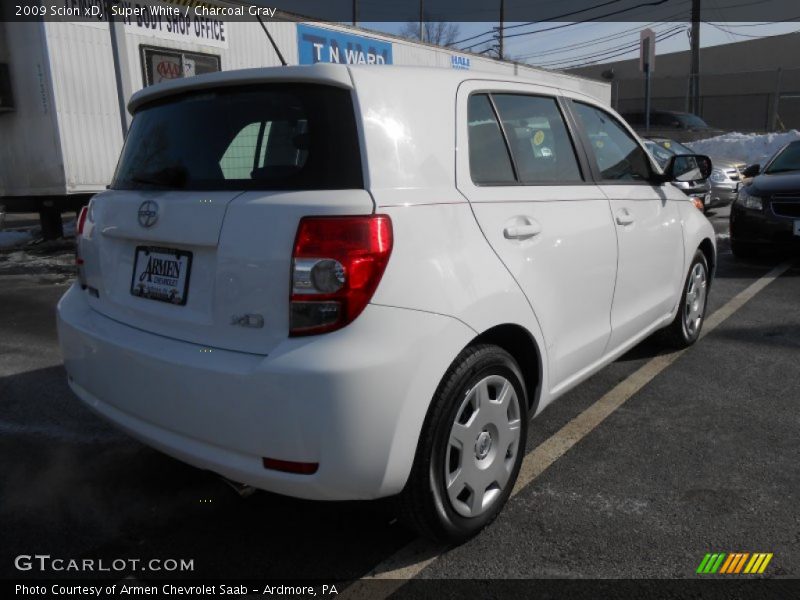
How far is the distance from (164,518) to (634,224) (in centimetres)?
268

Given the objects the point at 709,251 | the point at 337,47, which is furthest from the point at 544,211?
the point at 337,47

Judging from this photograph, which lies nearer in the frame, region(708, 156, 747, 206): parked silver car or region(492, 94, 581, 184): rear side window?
region(492, 94, 581, 184): rear side window

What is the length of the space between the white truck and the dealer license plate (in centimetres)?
674

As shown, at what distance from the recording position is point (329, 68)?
2.25 meters

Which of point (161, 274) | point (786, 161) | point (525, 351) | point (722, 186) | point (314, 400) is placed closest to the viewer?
point (314, 400)

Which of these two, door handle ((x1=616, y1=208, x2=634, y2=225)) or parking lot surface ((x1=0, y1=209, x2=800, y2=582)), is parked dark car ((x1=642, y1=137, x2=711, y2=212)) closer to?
door handle ((x1=616, y1=208, x2=634, y2=225))

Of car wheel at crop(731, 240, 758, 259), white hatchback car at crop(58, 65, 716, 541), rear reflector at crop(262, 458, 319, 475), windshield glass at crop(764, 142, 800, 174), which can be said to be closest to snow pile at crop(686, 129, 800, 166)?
windshield glass at crop(764, 142, 800, 174)

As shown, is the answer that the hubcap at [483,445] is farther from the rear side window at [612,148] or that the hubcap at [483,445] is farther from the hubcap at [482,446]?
the rear side window at [612,148]

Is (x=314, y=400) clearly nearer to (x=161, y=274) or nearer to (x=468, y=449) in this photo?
(x=468, y=449)

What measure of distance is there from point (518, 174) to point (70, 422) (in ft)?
9.01

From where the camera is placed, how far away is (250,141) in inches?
97.0

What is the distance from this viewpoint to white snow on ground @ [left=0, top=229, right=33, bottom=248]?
11133 mm

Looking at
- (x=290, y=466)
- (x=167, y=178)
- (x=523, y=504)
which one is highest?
(x=167, y=178)

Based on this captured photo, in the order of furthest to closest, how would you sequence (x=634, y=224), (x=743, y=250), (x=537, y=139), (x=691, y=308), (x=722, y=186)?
(x=722, y=186)
(x=743, y=250)
(x=691, y=308)
(x=634, y=224)
(x=537, y=139)
